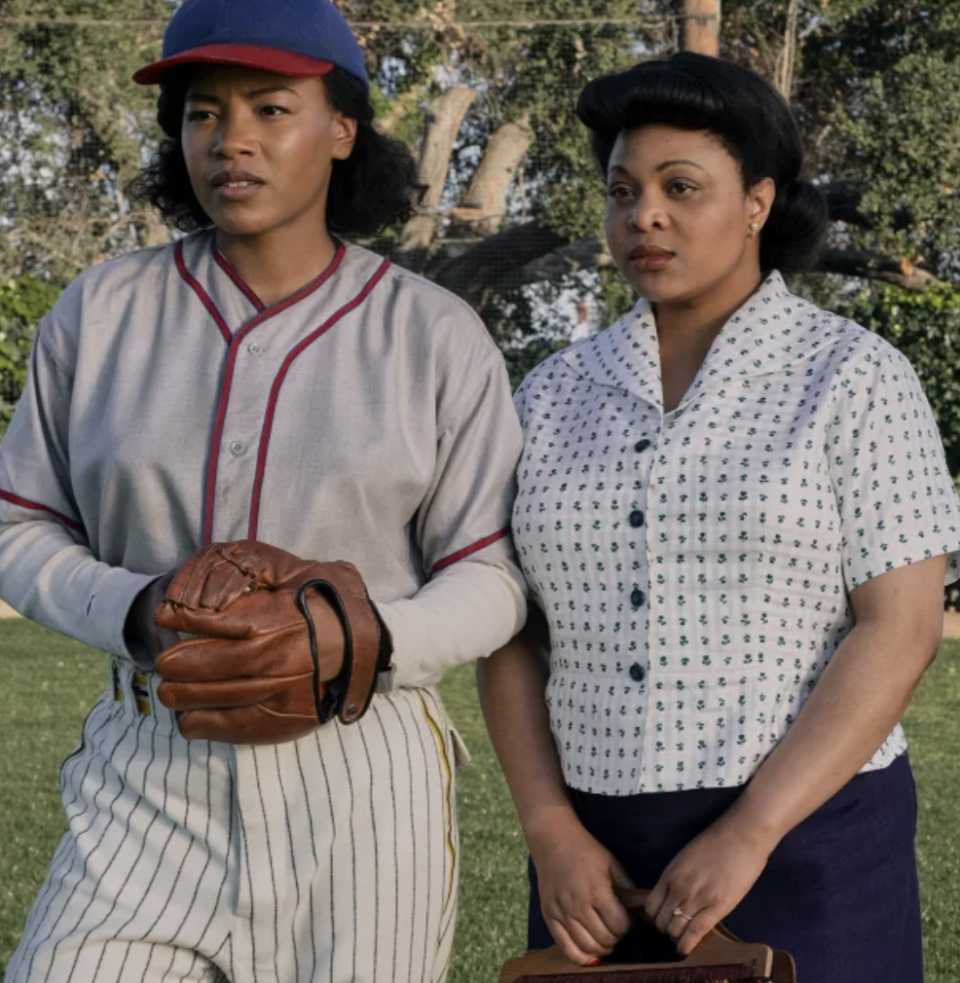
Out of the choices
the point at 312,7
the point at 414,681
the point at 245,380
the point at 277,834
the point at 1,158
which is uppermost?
the point at 1,158

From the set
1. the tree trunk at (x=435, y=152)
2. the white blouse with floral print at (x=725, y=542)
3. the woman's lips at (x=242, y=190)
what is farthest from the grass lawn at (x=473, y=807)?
the tree trunk at (x=435, y=152)

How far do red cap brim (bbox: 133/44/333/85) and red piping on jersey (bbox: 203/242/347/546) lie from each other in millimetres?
308

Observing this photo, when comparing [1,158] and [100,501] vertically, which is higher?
[1,158]

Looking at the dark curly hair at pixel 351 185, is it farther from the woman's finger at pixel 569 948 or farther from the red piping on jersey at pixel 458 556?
the woman's finger at pixel 569 948

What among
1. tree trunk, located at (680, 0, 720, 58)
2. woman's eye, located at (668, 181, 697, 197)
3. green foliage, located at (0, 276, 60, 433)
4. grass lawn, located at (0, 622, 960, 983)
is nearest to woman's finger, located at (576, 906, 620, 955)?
woman's eye, located at (668, 181, 697, 197)

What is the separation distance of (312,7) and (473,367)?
583 millimetres

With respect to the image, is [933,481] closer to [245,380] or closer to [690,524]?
[690,524]

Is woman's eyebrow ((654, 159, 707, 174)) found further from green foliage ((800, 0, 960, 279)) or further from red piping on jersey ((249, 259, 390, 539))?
green foliage ((800, 0, 960, 279))

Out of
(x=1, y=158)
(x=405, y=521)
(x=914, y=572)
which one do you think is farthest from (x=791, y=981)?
(x=1, y=158)

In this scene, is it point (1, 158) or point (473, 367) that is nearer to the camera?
point (473, 367)

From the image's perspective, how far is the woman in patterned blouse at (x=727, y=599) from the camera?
2621 millimetres

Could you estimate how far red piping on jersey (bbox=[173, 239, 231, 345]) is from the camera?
2711 mm

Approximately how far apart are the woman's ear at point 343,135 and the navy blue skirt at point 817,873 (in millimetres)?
1067

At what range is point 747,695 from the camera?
8.65 ft
